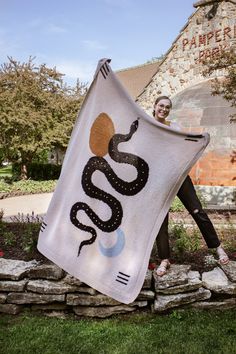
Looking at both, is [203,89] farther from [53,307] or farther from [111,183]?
[53,307]

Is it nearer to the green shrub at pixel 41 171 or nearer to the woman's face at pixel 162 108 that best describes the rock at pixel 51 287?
the woman's face at pixel 162 108

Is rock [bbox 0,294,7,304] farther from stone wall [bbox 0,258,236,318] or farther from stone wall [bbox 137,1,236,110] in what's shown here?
stone wall [bbox 137,1,236,110]

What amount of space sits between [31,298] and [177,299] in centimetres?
147

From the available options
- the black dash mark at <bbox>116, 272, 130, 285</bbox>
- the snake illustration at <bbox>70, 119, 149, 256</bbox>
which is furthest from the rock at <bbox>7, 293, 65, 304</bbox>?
the black dash mark at <bbox>116, 272, 130, 285</bbox>

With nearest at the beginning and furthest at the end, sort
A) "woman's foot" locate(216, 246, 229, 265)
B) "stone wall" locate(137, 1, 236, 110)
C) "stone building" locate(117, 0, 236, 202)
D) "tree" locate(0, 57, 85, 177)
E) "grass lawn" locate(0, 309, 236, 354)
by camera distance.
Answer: "grass lawn" locate(0, 309, 236, 354) → "woman's foot" locate(216, 246, 229, 265) → "stone building" locate(117, 0, 236, 202) → "stone wall" locate(137, 1, 236, 110) → "tree" locate(0, 57, 85, 177)

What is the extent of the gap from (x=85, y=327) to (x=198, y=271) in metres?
1.38

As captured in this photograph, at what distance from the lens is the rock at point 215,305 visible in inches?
142

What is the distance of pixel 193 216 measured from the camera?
12.2ft

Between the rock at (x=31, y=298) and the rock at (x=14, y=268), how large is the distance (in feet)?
0.59

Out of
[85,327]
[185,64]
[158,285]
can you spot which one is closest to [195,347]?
[158,285]

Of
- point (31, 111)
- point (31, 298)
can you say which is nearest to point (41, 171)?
point (31, 111)

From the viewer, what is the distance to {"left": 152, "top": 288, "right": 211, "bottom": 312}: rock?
11.6ft

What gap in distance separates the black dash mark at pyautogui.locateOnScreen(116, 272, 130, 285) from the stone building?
7562 mm

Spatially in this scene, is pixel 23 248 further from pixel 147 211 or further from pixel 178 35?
pixel 178 35
